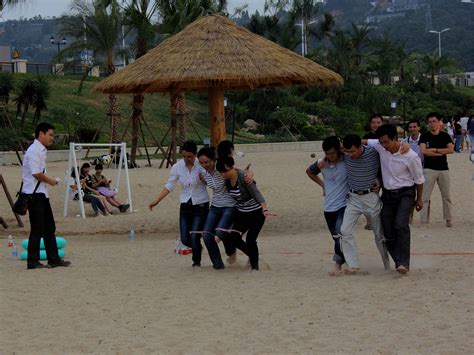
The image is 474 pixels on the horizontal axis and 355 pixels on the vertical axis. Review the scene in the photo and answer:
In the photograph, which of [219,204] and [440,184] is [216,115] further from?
[219,204]

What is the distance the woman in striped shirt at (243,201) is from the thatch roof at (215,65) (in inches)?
171

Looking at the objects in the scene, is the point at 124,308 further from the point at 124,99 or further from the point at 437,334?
the point at 124,99

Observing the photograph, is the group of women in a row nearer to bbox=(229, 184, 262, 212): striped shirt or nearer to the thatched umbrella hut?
bbox=(229, 184, 262, 212): striped shirt

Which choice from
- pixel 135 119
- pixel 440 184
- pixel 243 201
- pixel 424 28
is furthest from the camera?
pixel 424 28

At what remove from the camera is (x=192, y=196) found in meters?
9.65

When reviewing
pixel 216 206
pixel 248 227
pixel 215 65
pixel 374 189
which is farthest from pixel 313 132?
pixel 374 189

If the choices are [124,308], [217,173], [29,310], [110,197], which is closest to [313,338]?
[124,308]

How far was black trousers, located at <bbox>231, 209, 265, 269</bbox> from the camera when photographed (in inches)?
356

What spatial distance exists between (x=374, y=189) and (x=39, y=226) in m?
3.66

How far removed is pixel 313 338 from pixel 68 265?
4654 mm

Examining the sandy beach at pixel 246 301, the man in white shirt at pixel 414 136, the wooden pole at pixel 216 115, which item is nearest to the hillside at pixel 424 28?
the wooden pole at pixel 216 115

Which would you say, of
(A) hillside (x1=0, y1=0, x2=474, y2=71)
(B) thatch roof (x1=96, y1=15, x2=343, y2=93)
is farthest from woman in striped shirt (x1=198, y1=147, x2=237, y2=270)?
(A) hillside (x1=0, y1=0, x2=474, y2=71)

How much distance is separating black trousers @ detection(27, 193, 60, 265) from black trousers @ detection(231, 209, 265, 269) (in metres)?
2.12

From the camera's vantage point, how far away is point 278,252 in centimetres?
1111
